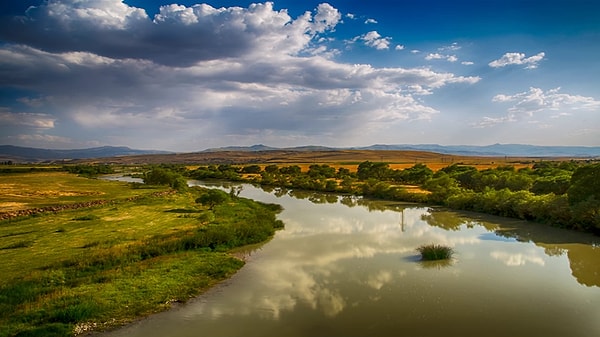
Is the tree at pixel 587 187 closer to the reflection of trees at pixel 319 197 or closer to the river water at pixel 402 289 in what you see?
the river water at pixel 402 289

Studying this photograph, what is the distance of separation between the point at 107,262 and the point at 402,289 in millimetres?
14505

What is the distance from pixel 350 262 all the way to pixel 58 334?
46.4 ft

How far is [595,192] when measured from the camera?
86.3ft

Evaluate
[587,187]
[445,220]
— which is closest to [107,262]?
[445,220]

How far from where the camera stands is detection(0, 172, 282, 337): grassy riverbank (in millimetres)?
13477

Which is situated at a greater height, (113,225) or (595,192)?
(595,192)

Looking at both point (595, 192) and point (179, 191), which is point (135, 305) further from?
point (179, 191)

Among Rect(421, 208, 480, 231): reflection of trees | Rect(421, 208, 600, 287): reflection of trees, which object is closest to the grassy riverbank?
Rect(421, 208, 480, 231): reflection of trees

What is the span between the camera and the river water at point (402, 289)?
43.2 ft

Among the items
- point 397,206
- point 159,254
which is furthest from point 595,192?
point 159,254

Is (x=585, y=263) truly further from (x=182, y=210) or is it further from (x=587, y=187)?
(x=182, y=210)

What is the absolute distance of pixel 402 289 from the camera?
16719mm

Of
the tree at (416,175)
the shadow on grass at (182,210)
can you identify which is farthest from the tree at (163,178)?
the tree at (416,175)

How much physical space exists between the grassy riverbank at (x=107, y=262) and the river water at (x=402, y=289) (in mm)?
1376
